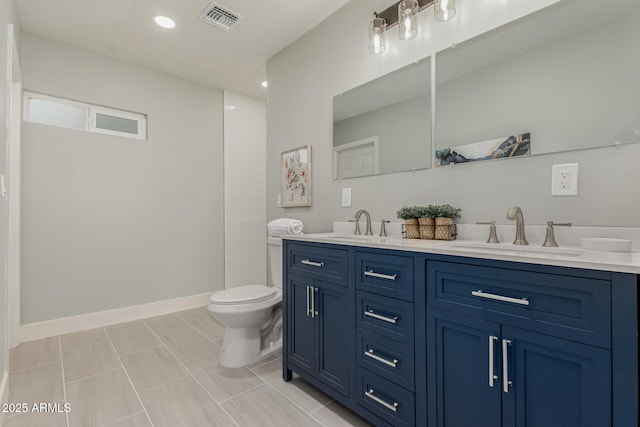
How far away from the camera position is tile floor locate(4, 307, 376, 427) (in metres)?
1.54

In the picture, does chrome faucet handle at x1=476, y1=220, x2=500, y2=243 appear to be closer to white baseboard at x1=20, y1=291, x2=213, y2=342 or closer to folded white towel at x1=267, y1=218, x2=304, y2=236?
folded white towel at x1=267, y1=218, x2=304, y2=236

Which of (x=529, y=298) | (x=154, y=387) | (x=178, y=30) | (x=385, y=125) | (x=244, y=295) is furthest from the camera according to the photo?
(x=178, y=30)

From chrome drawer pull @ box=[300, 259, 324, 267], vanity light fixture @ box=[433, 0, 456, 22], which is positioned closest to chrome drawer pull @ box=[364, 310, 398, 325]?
chrome drawer pull @ box=[300, 259, 324, 267]

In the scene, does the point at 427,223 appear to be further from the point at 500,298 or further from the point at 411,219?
the point at 500,298

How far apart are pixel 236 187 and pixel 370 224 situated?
2.27 metres

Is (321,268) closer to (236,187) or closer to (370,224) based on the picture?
(370,224)

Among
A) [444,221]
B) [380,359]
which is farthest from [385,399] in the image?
[444,221]

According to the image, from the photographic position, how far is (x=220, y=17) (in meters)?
2.36

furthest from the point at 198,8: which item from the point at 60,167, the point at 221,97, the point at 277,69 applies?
the point at 60,167

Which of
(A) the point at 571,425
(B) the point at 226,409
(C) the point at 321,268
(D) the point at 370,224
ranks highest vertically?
(D) the point at 370,224

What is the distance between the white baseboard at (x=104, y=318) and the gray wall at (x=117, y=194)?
0.06 metres

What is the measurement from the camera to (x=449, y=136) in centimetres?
165

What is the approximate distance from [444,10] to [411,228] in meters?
1.15

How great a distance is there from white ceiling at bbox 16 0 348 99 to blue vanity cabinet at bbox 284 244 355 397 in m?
1.83
